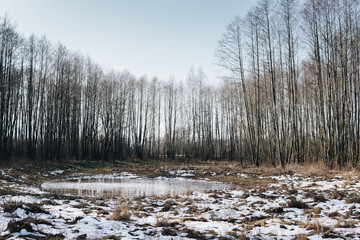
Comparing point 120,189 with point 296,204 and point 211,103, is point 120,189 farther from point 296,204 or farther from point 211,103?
point 211,103

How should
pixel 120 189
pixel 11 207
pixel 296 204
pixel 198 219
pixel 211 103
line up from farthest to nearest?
pixel 211 103 < pixel 120 189 < pixel 296 204 < pixel 198 219 < pixel 11 207

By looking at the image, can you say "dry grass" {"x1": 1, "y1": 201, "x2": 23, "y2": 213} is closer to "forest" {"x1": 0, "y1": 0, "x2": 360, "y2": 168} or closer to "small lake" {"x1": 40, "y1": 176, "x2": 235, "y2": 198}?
"small lake" {"x1": 40, "y1": 176, "x2": 235, "y2": 198}

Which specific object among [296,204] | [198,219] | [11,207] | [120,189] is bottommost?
[120,189]

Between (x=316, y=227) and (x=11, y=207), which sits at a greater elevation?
(x=11, y=207)

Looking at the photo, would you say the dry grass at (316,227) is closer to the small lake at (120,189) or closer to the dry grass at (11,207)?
the small lake at (120,189)

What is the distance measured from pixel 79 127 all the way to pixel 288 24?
28.0 metres

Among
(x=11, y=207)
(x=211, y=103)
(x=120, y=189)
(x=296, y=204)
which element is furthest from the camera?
(x=211, y=103)

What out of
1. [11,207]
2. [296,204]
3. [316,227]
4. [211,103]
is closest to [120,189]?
[11,207]

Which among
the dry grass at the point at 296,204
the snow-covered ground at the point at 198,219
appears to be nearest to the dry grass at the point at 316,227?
Answer: the snow-covered ground at the point at 198,219

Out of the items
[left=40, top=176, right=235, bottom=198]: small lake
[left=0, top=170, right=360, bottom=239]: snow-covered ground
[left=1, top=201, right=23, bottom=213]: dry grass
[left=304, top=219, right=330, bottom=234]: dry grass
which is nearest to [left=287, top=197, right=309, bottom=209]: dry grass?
[left=0, top=170, right=360, bottom=239]: snow-covered ground

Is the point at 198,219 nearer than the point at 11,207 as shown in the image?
No

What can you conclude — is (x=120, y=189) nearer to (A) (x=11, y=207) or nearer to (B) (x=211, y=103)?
(A) (x=11, y=207)

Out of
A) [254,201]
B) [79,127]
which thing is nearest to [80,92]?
[79,127]

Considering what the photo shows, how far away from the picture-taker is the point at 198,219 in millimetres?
5820
